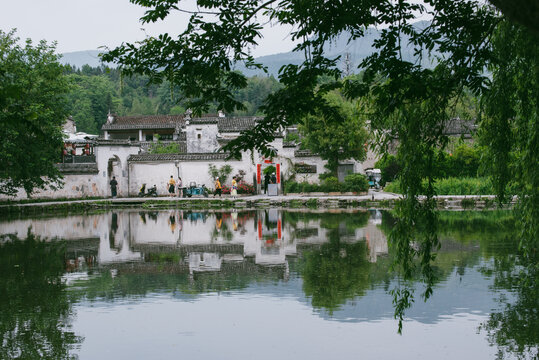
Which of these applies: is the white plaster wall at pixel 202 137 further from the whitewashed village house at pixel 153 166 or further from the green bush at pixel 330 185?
the green bush at pixel 330 185

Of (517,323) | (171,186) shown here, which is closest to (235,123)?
(171,186)

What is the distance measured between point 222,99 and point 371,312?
148 inches

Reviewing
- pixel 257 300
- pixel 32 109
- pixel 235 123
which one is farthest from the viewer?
pixel 235 123

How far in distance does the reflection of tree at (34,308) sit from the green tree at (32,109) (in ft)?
35.2

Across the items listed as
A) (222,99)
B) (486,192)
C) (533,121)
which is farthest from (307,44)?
(486,192)

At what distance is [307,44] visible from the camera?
491cm

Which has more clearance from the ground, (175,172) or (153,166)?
(153,166)

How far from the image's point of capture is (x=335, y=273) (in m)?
9.62

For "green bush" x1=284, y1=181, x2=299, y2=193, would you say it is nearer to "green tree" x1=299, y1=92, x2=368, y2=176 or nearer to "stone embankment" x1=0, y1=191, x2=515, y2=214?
"stone embankment" x1=0, y1=191, x2=515, y2=214

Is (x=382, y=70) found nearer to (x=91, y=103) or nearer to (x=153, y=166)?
(x=153, y=166)

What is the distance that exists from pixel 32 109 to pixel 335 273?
1625 centimetres

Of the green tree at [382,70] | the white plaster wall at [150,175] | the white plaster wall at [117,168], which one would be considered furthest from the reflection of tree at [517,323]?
the white plaster wall at [117,168]

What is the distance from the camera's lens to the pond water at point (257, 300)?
6051 mm

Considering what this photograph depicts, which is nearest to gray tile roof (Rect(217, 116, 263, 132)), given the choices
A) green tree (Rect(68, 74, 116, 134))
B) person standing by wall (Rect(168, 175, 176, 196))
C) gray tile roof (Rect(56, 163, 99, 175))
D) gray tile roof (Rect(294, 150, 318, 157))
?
gray tile roof (Rect(294, 150, 318, 157))
